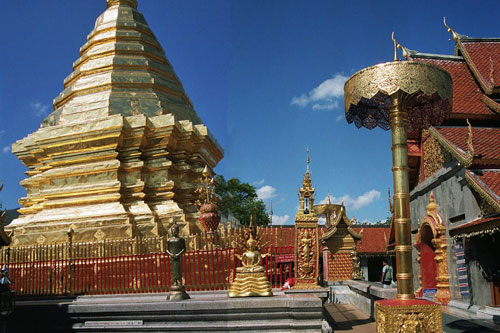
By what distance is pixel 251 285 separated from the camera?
6.93 metres

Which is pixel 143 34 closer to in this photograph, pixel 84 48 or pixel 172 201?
pixel 84 48

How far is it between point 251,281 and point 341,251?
965 cm

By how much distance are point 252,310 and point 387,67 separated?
12.1 feet

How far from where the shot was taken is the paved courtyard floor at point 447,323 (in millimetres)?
7474

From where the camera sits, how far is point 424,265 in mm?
12242

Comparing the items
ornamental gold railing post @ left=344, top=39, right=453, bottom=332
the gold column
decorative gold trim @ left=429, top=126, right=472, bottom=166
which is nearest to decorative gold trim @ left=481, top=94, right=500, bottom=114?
decorative gold trim @ left=429, top=126, right=472, bottom=166

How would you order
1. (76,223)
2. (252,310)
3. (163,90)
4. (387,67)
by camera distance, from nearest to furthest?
(387,67) < (252,310) < (76,223) < (163,90)

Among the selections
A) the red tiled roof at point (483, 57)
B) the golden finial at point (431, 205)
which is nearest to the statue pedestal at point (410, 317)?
the golden finial at point (431, 205)

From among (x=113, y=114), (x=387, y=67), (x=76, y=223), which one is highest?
(x=113, y=114)

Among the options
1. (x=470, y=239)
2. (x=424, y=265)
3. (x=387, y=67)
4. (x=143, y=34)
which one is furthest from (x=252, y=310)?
(x=143, y=34)

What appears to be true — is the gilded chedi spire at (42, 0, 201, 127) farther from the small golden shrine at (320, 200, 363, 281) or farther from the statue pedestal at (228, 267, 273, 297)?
the statue pedestal at (228, 267, 273, 297)

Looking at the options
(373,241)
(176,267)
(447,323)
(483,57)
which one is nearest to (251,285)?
(176,267)

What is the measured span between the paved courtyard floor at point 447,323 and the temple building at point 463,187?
399 millimetres

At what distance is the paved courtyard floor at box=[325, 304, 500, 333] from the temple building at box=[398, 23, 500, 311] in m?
A: 0.40
